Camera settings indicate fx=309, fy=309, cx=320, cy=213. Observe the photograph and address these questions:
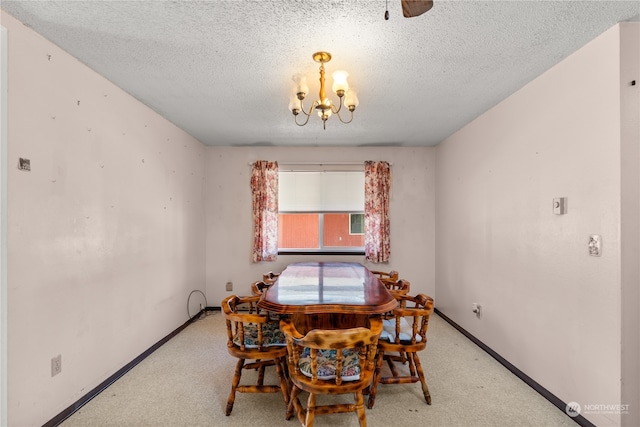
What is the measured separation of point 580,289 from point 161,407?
2.97 metres

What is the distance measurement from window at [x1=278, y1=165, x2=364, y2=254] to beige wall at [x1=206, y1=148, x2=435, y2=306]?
0.63 feet

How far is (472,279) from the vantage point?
3.45 meters

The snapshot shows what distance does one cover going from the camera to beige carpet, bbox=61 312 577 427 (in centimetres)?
205

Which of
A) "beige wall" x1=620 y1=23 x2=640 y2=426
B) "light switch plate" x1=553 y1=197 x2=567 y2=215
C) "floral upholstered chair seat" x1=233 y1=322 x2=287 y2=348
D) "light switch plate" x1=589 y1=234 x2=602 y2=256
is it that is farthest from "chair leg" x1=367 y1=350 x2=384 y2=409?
"light switch plate" x1=553 y1=197 x2=567 y2=215

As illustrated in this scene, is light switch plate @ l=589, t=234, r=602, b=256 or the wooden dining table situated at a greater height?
light switch plate @ l=589, t=234, r=602, b=256

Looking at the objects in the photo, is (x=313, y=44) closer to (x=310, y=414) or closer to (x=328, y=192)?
(x=310, y=414)

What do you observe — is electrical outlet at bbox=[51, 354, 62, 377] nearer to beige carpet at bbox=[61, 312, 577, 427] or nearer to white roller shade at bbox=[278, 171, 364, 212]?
beige carpet at bbox=[61, 312, 577, 427]

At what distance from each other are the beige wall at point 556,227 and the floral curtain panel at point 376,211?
128 cm

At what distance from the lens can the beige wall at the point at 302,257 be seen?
460 centimetres

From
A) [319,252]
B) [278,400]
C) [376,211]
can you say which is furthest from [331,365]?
[376,211]

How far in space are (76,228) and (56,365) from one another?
90cm

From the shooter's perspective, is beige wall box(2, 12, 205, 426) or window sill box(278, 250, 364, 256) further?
window sill box(278, 250, 364, 256)

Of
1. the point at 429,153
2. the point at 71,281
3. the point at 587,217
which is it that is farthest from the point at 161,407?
the point at 429,153

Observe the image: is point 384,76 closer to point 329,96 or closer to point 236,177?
point 329,96
